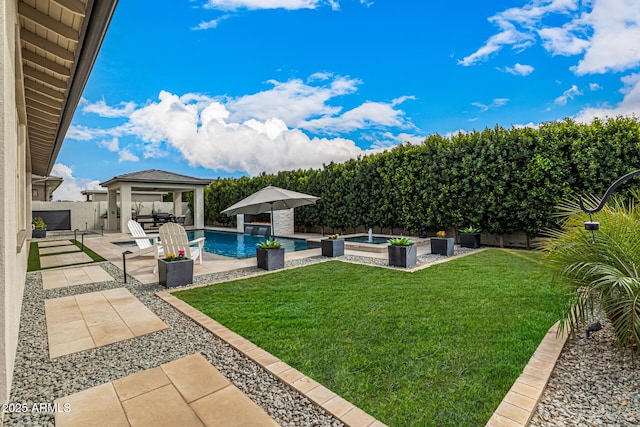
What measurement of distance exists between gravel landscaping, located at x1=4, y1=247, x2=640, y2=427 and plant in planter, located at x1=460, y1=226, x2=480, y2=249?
756 centimetres

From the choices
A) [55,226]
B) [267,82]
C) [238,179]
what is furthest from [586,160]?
[55,226]

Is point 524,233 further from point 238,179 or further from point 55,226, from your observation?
point 55,226

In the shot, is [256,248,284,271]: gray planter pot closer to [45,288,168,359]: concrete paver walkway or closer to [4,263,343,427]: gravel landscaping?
[45,288,168,359]: concrete paver walkway

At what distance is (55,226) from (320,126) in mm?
21237

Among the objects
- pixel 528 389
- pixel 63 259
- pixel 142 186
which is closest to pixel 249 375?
pixel 528 389

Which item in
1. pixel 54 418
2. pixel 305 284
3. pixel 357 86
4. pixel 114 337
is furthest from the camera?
pixel 357 86

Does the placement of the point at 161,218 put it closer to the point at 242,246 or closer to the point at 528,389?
the point at 242,246

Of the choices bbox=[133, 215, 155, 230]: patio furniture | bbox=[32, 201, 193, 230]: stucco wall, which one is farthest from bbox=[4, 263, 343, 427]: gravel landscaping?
bbox=[32, 201, 193, 230]: stucco wall

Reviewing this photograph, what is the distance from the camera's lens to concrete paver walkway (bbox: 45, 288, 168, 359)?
3.87 m

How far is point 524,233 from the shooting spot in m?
11.5

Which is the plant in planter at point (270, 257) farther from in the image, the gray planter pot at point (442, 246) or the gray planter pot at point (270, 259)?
the gray planter pot at point (442, 246)

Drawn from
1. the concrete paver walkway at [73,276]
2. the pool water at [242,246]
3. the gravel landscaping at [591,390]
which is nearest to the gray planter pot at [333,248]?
the pool water at [242,246]

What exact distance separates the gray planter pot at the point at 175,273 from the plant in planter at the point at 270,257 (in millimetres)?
1863

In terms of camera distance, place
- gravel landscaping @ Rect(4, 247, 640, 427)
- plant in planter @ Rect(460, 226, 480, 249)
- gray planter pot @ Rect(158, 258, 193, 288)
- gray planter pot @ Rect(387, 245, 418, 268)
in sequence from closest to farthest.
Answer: gravel landscaping @ Rect(4, 247, 640, 427) → gray planter pot @ Rect(158, 258, 193, 288) → gray planter pot @ Rect(387, 245, 418, 268) → plant in planter @ Rect(460, 226, 480, 249)
